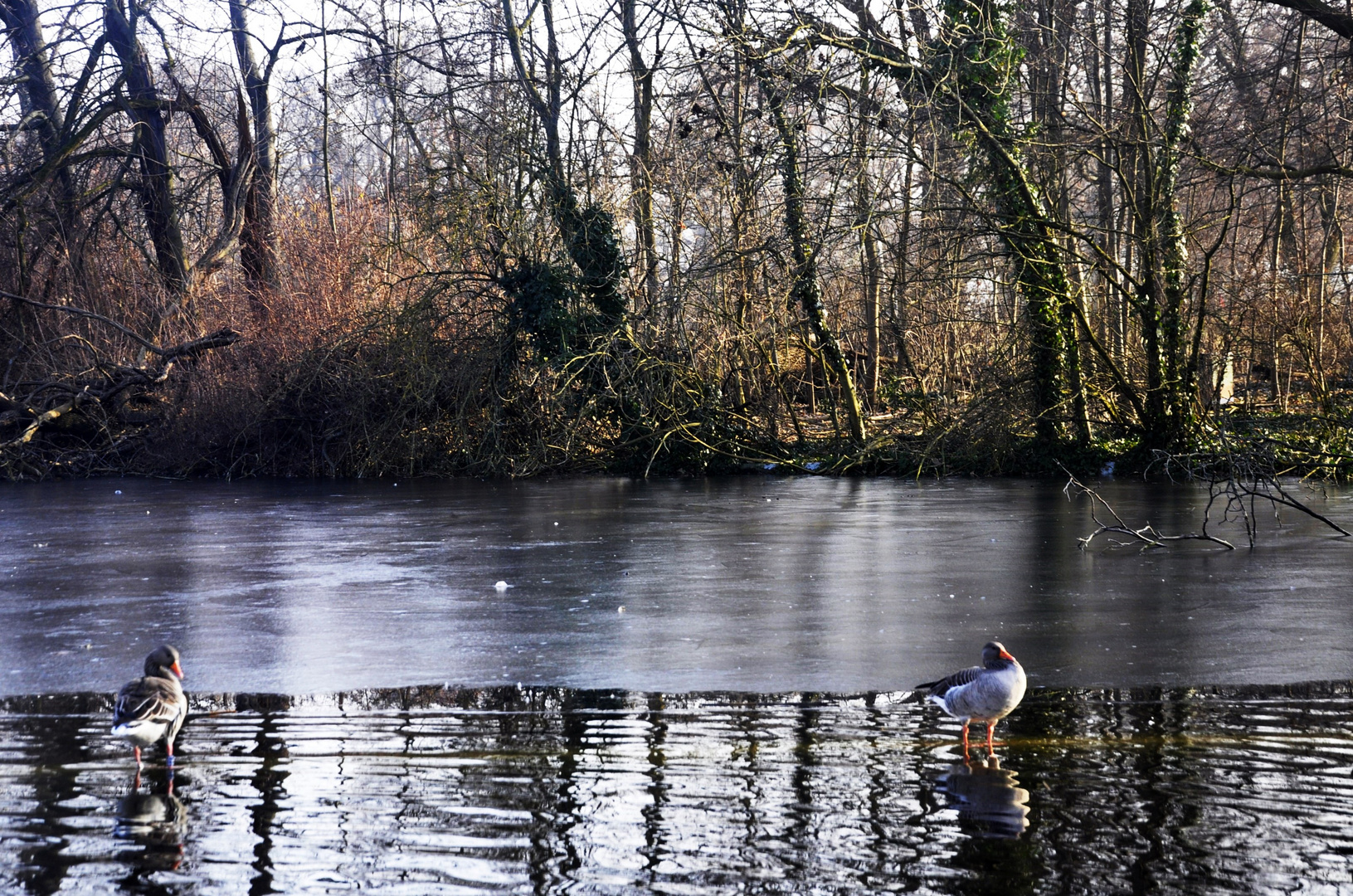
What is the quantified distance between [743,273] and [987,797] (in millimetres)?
15382

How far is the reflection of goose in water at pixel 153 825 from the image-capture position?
443 centimetres

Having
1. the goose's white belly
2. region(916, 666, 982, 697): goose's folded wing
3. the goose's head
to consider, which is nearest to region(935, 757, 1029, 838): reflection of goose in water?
the goose's white belly

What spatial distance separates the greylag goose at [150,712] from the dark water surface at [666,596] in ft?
3.86

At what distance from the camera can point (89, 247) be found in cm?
2453

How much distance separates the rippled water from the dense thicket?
11036mm

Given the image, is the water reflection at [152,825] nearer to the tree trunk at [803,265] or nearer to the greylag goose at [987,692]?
the greylag goose at [987,692]

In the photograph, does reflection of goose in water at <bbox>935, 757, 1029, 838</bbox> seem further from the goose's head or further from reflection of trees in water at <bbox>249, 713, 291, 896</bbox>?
the goose's head

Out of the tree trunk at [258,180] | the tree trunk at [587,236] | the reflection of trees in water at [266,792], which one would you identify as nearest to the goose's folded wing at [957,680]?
the reflection of trees in water at [266,792]

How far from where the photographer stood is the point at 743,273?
19.8 m

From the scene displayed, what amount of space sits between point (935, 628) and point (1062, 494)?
855 centimetres

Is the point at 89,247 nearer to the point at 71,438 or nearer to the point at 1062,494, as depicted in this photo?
the point at 71,438

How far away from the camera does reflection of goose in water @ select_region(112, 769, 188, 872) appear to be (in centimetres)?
443

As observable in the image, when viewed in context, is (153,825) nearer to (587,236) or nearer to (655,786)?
(655,786)

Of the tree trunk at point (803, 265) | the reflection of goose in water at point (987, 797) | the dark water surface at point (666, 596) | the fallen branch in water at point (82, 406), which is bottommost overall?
the reflection of goose in water at point (987, 797)
